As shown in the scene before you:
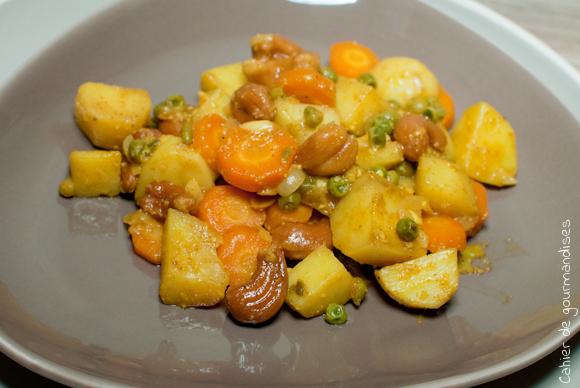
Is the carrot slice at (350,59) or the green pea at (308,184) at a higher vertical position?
the carrot slice at (350,59)

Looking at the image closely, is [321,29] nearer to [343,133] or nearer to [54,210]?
[343,133]

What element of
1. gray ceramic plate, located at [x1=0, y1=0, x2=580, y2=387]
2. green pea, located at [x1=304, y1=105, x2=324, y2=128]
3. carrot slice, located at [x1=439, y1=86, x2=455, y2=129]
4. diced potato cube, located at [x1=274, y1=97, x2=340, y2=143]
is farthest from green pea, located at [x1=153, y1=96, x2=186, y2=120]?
carrot slice, located at [x1=439, y1=86, x2=455, y2=129]

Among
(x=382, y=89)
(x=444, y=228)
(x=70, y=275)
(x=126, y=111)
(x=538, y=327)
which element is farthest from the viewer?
(x=382, y=89)

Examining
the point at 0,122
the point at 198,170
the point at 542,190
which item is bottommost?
the point at 542,190

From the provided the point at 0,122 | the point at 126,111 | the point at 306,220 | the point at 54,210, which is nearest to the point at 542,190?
the point at 306,220

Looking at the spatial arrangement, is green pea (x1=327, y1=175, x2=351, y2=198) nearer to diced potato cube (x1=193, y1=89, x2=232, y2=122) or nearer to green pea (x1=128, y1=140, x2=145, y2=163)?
diced potato cube (x1=193, y1=89, x2=232, y2=122)

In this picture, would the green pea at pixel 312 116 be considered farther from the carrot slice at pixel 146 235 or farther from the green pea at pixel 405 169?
the carrot slice at pixel 146 235

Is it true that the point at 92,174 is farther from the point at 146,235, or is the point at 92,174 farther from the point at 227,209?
the point at 227,209

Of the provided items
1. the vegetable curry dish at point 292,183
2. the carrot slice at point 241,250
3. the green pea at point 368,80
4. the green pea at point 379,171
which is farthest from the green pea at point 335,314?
the green pea at point 368,80
